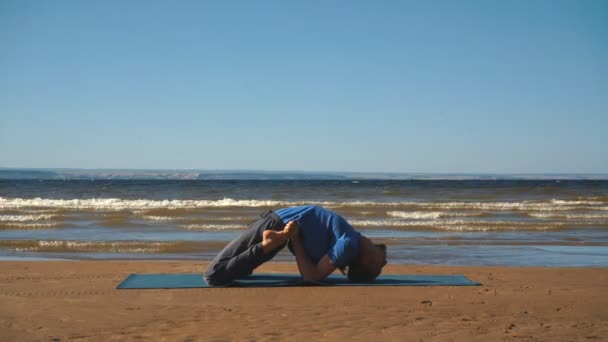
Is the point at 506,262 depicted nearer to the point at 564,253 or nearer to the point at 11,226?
the point at 564,253

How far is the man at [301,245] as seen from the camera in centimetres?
701

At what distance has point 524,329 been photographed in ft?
17.7

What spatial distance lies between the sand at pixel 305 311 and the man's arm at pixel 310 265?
158 mm

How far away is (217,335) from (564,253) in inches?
352

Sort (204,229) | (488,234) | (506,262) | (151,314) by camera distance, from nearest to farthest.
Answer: (151,314) → (506,262) → (488,234) → (204,229)

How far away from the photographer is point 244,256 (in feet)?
23.5

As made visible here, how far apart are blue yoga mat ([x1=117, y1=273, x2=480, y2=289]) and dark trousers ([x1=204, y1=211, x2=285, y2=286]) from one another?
0.18m

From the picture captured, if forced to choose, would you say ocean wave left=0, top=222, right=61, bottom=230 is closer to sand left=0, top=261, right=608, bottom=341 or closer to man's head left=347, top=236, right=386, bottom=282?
sand left=0, top=261, right=608, bottom=341

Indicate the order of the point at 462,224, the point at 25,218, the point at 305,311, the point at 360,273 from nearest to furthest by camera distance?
the point at 305,311, the point at 360,273, the point at 462,224, the point at 25,218

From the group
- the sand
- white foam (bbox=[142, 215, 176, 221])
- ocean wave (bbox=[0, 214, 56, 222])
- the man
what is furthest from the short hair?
ocean wave (bbox=[0, 214, 56, 222])

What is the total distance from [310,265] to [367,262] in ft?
2.18

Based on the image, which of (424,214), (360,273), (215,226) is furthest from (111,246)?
(424,214)

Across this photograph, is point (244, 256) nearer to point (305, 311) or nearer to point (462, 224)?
point (305, 311)

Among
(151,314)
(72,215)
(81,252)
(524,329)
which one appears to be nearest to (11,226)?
(72,215)
